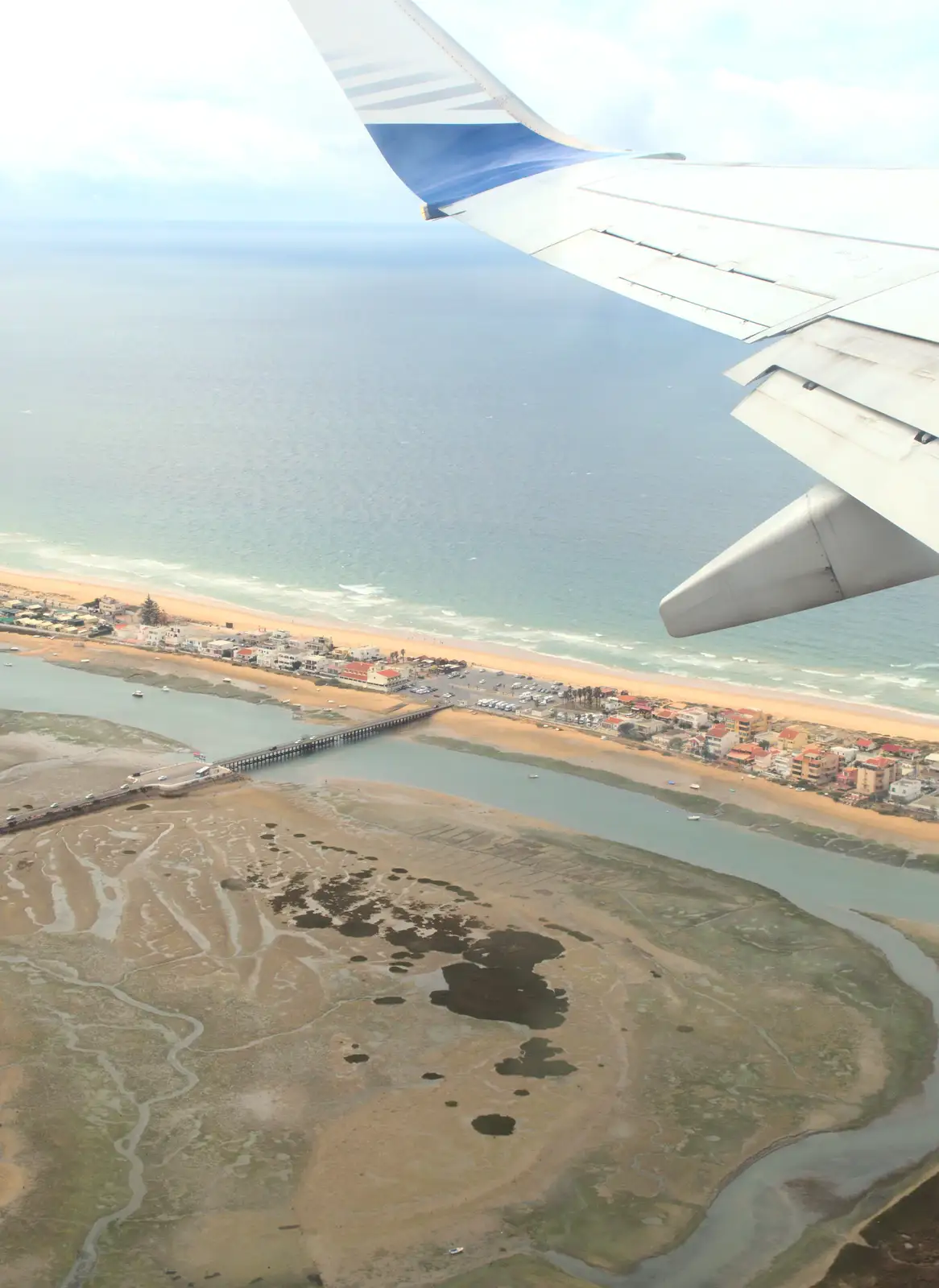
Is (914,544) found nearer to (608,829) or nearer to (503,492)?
(608,829)

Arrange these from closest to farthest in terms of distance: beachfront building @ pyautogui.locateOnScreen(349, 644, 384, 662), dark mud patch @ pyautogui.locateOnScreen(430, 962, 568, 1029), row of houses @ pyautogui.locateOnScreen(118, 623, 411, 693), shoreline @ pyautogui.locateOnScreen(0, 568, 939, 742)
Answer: dark mud patch @ pyautogui.locateOnScreen(430, 962, 568, 1029) → shoreline @ pyautogui.locateOnScreen(0, 568, 939, 742) → row of houses @ pyautogui.locateOnScreen(118, 623, 411, 693) → beachfront building @ pyautogui.locateOnScreen(349, 644, 384, 662)

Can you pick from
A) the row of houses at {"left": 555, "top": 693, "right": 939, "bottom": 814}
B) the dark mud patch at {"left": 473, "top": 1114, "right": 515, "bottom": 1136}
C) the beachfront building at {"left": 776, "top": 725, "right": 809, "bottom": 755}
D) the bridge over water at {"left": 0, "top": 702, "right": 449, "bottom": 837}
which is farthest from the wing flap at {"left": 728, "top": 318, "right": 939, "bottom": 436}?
the beachfront building at {"left": 776, "top": 725, "right": 809, "bottom": 755}

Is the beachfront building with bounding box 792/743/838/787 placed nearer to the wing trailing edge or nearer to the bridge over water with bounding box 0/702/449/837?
the bridge over water with bounding box 0/702/449/837

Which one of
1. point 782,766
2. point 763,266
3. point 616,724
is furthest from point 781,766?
point 763,266

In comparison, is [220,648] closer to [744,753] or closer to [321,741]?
[321,741]

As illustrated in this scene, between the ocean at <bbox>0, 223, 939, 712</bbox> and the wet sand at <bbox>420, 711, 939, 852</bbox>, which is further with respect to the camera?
the ocean at <bbox>0, 223, 939, 712</bbox>

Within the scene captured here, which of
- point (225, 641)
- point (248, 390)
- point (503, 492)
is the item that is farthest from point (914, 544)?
point (248, 390)
